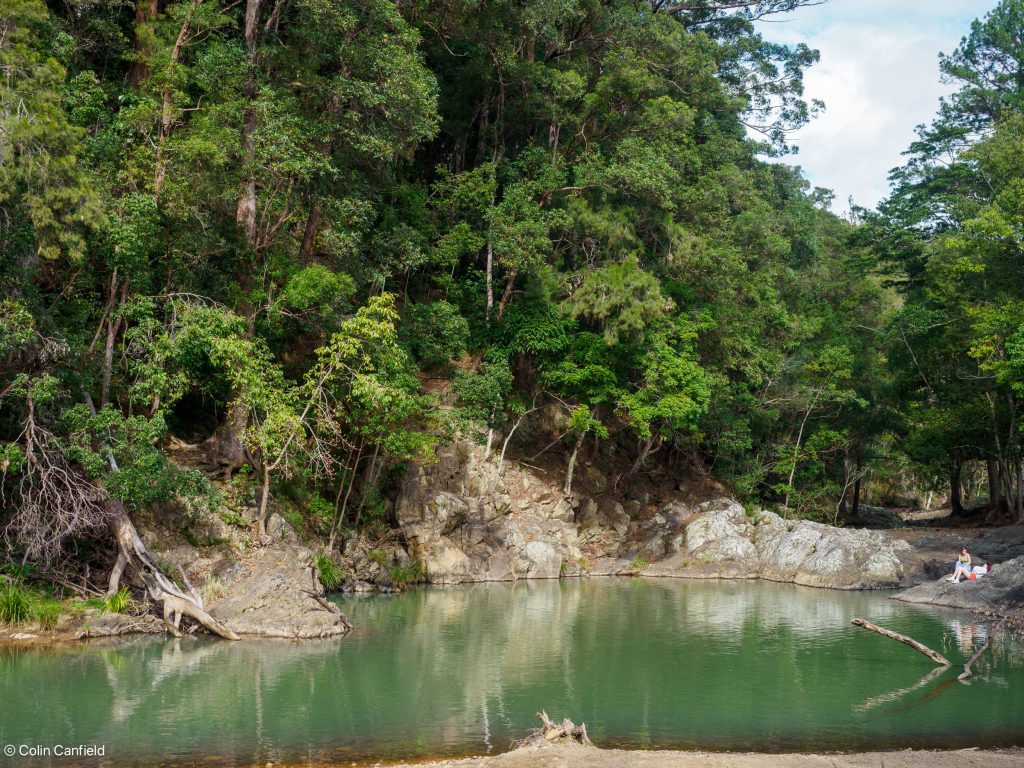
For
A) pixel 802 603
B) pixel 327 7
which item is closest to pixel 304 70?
pixel 327 7

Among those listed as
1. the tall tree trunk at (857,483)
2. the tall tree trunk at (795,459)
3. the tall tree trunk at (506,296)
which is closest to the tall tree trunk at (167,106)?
the tall tree trunk at (506,296)

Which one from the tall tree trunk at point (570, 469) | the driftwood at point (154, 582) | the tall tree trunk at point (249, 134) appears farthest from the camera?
the tall tree trunk at point (570, 469)

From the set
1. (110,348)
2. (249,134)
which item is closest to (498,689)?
(110,348)

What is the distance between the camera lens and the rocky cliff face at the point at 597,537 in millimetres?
24500

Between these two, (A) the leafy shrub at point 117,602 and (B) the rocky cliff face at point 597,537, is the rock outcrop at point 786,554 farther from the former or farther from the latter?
(A) the leafy shrub at point 117,602

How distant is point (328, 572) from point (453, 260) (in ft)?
35.8

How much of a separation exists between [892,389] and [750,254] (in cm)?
942

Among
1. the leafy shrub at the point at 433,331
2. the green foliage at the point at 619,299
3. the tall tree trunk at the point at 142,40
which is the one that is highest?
the tall tree trunk at the point at 142,40

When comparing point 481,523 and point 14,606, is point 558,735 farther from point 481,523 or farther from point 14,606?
point 481,523

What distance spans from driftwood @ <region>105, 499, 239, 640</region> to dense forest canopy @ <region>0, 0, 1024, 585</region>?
1.64ft

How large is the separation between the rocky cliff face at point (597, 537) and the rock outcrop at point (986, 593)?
3155 mm

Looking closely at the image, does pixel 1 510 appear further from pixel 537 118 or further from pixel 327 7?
pixel 537 118

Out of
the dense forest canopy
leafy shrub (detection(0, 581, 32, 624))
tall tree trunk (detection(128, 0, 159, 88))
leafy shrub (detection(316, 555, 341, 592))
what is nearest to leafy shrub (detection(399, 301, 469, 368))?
the dense forest canopy

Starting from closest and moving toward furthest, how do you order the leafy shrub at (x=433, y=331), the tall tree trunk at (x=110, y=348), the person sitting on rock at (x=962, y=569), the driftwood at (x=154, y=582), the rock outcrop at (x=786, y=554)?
the driftwood at (x=154, y=582)
the tall tree trunk at (x=110, y=348)
the person sitting on rock at (x=962, y=569)
the leafy shrub at (x=433, y=331)
the rock outcrop at (x=786, y=554)
